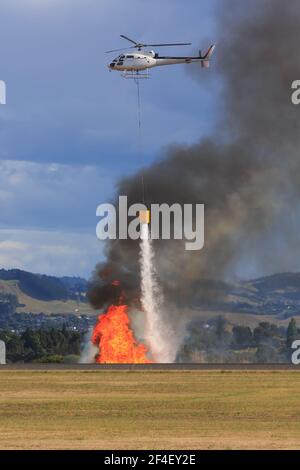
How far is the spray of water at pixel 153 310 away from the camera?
127562 millimetres

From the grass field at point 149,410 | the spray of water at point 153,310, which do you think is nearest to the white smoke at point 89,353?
the spray of water at point 153,310

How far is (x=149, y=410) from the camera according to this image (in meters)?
73.2

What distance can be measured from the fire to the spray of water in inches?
121

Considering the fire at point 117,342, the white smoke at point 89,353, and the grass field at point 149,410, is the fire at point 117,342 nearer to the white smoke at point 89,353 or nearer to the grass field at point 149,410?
the white smoke at point 89,353

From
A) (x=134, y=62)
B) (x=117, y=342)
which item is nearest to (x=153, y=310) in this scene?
(x=117, y=342)

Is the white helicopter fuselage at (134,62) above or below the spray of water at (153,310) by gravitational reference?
above

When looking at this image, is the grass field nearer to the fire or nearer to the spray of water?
the fire

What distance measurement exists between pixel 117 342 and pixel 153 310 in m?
9.01

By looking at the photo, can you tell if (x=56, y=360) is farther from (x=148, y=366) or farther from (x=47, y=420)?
(x=47, y=420)

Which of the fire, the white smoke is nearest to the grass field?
the fire

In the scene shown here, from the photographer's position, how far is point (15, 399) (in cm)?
8106

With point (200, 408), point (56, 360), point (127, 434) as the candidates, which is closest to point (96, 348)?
point (56, 360)

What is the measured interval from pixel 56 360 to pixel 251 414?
7935 cm

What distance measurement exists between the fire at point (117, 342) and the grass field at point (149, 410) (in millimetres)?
16497
